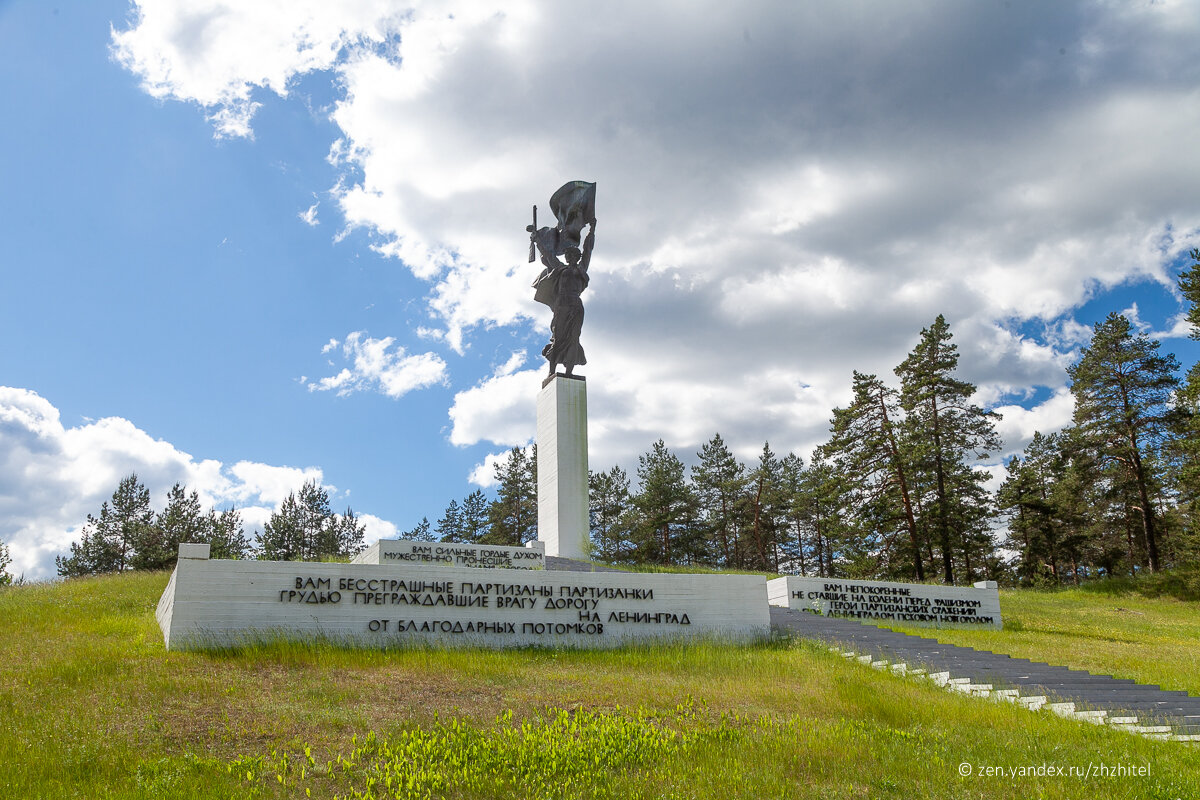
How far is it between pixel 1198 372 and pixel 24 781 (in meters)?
31.0

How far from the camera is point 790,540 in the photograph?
149 ft

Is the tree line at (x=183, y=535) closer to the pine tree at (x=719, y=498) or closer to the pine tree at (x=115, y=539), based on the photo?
the pine tree at (x=115, y=539)

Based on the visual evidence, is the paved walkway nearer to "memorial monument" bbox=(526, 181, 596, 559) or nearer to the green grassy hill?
the green grassy hill

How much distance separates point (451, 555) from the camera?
62.0 ft

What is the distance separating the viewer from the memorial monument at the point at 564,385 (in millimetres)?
23547

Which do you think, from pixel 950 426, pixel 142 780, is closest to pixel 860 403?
pixel 950 426

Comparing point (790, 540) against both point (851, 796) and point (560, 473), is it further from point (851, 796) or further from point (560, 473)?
point (851, 796)

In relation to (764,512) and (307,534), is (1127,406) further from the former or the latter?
(307,534)

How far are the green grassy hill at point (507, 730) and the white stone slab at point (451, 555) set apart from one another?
620cm

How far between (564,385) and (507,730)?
56.3 feet

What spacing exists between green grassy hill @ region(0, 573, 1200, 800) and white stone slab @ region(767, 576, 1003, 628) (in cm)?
556

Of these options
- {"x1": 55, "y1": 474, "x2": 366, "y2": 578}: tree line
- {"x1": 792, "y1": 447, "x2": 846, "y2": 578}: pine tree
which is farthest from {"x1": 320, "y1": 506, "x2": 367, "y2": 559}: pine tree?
{"x1": 792, "y1": 447, "x2": 846, "y2": 578}: pine tree

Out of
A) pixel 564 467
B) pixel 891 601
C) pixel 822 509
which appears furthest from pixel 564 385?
pixel 822 509

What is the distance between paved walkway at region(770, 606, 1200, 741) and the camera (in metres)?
10.1
